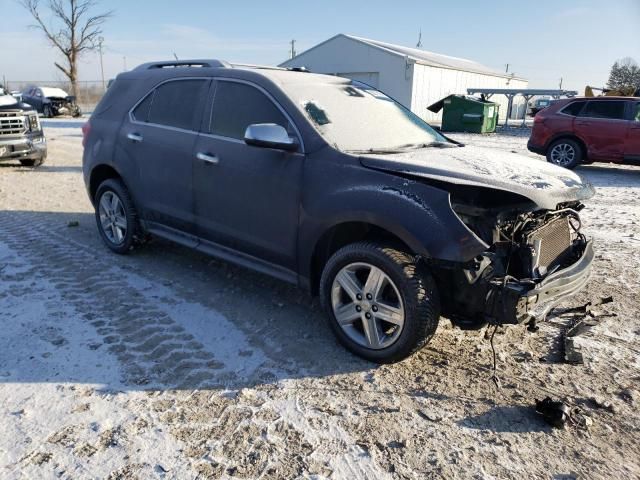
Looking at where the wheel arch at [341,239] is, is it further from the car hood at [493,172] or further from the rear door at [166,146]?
the rear door at [166,146]

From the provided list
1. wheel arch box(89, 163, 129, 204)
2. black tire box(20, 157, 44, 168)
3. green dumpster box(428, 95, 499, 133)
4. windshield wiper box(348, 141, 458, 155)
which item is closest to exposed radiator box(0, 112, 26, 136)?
black tire box(20, 157, 44, 168)

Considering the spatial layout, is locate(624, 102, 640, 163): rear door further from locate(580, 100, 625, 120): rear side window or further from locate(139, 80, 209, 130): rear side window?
locate(139, 80, 209, 130): rear side window

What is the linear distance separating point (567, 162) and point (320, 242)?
33.9 feet

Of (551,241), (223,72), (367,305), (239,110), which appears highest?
(223,72)

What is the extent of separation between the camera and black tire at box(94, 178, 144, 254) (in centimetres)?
492

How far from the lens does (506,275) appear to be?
2889 mm

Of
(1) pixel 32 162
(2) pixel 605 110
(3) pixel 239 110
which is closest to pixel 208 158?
(3) pixel 239 110

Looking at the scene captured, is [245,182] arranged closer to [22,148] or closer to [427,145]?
[427,145]

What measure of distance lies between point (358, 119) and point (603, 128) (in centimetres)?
966

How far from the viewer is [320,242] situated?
346 centimetres

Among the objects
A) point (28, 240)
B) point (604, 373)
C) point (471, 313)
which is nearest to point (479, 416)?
point (471, 313)

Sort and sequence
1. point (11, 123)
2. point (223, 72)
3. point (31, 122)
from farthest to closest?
point (31, 122)
point (11, 123)
point (223, 72)

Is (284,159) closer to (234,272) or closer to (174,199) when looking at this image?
(174,199)

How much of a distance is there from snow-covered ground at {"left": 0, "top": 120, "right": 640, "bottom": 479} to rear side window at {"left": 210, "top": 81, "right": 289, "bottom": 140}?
4.54 feet
